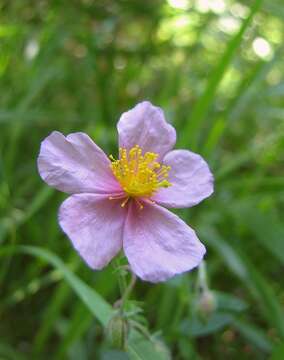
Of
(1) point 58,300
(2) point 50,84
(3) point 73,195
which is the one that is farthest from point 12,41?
(3) point 73,195

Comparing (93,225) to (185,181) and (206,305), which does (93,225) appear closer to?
(185,181)

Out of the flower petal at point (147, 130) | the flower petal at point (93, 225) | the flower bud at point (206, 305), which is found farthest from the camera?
the flower bud at point (206, 305)

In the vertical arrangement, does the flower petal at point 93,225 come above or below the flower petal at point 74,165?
below

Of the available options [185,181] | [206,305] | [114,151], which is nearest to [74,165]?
[185,181]

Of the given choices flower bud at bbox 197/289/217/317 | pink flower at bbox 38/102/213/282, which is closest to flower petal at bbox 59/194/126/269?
pink flower at bbox 38/102/213/282

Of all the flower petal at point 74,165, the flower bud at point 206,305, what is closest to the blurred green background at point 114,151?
the flower bud at point 206,305

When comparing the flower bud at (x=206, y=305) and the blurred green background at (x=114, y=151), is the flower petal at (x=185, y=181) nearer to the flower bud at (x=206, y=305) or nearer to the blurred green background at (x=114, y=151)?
the blurred green background at (x=114, y=151)

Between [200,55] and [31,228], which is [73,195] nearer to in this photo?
[31,228]
